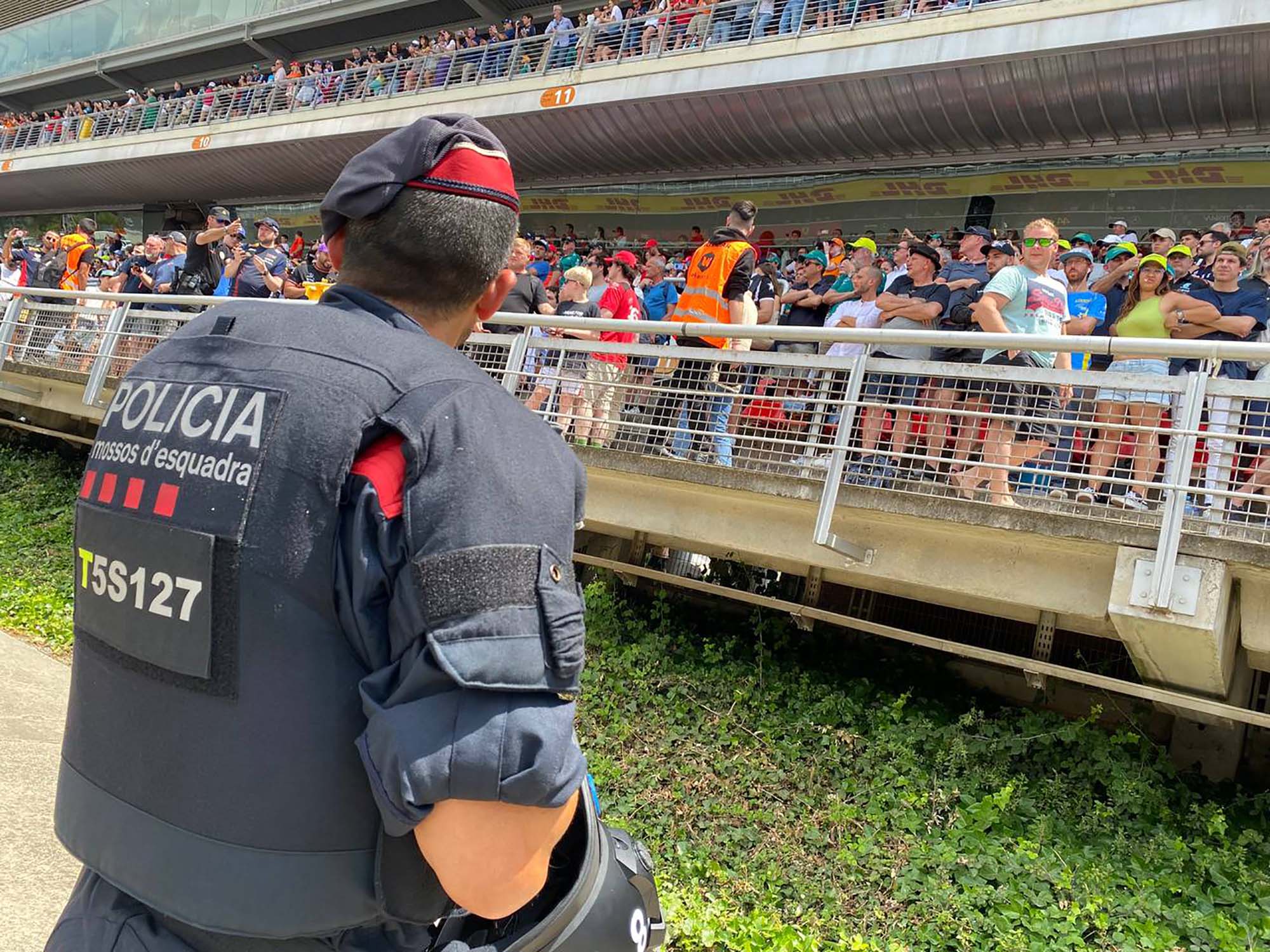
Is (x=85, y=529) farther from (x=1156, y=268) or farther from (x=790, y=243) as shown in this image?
(x=790, y=243)

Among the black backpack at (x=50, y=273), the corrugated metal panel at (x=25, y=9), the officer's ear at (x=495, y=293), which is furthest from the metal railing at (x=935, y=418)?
the corrugated metal panel at (x=25, y=9)

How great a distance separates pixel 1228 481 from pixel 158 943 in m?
4.71

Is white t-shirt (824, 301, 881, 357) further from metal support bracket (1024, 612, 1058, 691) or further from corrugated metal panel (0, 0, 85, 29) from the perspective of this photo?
corrugated metal panel (0, 0, 85, 29)

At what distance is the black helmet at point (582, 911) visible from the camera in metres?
1.45

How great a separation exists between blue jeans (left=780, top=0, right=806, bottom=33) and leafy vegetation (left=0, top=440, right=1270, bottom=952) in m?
10.6

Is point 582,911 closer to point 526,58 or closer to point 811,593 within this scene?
point 811,593

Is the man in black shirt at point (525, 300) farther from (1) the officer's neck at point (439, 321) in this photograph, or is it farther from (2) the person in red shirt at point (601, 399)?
(1) the officer's neck at point (439, 321)

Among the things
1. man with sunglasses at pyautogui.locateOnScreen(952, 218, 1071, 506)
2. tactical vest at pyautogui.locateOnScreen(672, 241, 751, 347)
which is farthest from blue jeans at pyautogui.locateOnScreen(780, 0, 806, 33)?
man with sunglasses at pyautogui.locateOnScreen(952, 218, 1071, 506)

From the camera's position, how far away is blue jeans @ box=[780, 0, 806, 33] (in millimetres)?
14781

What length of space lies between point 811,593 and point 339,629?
19.4 ft

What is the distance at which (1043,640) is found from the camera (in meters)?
5.94

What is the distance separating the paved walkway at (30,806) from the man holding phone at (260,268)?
435 cm

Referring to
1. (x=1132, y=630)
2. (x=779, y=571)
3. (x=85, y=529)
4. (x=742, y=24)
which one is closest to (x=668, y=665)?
(x=779, y=571)

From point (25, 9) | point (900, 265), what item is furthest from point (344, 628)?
point (25, 9)
